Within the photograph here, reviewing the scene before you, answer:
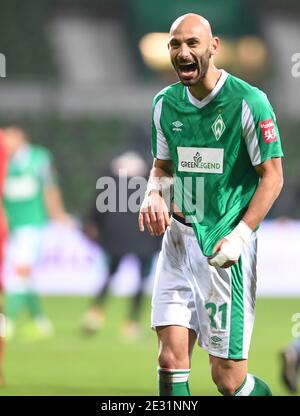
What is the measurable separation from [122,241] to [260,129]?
245 inches

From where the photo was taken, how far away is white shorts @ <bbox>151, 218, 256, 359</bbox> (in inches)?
222

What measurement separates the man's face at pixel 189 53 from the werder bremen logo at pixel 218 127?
23 cm

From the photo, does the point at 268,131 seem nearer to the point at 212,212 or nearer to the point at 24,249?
the point at 212,212

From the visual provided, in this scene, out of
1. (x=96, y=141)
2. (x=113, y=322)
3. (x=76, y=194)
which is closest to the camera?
(x=113, y=322)

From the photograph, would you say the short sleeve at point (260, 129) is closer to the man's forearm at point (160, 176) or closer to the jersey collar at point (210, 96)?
the jersey collar at point (210, 96)

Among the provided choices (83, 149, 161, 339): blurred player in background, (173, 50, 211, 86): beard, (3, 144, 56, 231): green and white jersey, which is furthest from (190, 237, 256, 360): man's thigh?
(3, 144, 56, 231): green and white jersey

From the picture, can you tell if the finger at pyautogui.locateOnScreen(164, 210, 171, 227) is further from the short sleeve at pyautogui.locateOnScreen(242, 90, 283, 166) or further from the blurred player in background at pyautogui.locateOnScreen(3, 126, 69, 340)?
the blurred player in background at pyautogui.locateOnScreen(3, 126, 69, 340)

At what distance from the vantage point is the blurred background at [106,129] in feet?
32.3

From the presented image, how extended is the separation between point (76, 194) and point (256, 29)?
438 inches

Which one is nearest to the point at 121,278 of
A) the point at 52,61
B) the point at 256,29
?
the point at 52,61

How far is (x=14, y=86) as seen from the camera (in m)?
26.1

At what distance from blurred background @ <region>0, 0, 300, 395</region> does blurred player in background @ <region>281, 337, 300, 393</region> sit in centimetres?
11

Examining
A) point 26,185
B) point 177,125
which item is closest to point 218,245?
point 177,125
